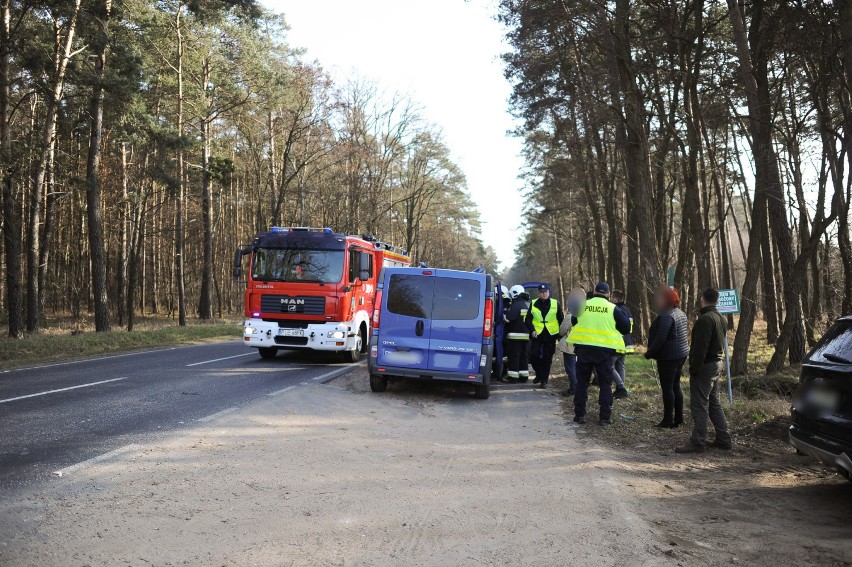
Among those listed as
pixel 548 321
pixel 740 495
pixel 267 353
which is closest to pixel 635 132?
pixel 548 321

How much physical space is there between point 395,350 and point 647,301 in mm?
10630

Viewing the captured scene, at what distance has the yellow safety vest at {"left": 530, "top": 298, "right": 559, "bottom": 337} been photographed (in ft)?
39.8

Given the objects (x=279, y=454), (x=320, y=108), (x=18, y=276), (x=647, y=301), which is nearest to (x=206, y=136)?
(x=320, y=108)

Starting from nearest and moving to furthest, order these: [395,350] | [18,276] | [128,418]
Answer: [128,418] → [395,350] → [18,276]

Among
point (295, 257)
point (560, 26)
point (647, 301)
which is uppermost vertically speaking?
point (560, 26)

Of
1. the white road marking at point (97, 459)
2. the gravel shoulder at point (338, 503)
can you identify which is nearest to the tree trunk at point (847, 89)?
the gravel shoulder at point (338, 503)

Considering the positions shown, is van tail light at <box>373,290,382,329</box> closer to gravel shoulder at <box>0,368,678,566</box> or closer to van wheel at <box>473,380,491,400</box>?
van wheel at <box>473,380,491,400</box>

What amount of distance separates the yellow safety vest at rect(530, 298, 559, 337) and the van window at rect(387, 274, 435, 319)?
2.69m

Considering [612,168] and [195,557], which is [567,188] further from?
[195,557]

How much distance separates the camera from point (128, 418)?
7.91 meters

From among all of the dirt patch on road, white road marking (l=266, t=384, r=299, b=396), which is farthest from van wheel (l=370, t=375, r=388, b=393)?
the dirt patch on road

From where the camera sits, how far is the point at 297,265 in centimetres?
1456

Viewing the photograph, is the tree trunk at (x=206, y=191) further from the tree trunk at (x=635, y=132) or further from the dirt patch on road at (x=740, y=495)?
the dirt patch on road at (x=740, y=495)

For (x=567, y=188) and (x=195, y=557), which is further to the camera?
(x=567, y=188)
